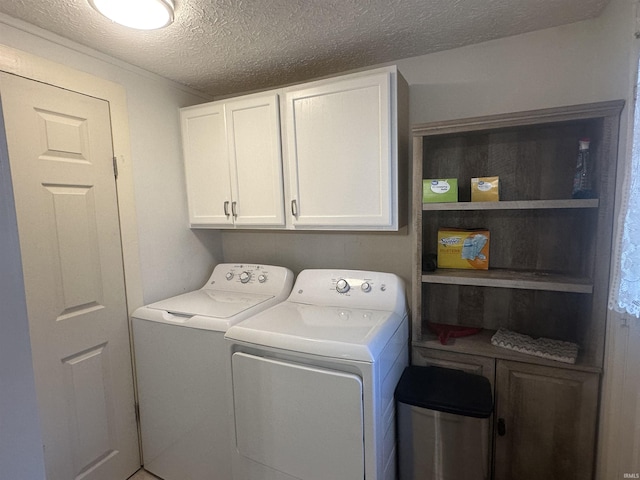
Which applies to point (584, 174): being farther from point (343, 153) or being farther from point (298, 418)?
point (298, 418)

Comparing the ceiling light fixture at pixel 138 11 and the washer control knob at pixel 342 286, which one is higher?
the ceiling light fixture at pixel 138 11

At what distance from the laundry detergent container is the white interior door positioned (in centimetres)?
153

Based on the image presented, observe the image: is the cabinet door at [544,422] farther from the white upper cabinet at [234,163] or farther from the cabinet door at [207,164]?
the cabinet door at [207,164]

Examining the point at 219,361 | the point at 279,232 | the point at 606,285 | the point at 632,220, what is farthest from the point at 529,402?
the point at 279,232

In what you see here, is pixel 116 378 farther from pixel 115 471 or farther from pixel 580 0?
pixel 580 0

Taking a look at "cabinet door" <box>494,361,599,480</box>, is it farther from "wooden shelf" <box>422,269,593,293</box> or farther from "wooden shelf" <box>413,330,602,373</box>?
"wooden shelf" <box>422,269,593,293</box>

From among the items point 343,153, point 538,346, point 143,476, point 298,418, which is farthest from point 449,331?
point 143,476

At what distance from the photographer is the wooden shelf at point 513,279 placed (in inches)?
52.9

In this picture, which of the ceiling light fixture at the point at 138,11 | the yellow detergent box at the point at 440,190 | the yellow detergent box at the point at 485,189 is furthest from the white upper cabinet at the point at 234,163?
the yellow detergent box at the point at 485,189

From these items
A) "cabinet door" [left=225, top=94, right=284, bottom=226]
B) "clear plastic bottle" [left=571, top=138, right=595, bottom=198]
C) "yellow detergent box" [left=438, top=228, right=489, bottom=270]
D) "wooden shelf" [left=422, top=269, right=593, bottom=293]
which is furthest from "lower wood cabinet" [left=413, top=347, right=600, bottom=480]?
"cabinet door" [left=225, top=94, right=284, bottom=226]

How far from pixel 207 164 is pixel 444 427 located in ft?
6.20

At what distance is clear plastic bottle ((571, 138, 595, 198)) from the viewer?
1.37 metres

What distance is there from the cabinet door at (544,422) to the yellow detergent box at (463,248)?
19.3 inches

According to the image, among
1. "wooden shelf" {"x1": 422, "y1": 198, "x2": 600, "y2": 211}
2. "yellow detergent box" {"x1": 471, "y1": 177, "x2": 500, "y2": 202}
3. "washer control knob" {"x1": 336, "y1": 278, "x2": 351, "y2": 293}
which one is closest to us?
"wooden shelf" {"x1": 422, "y1": 198, "x2": 600, "y2": 211}
